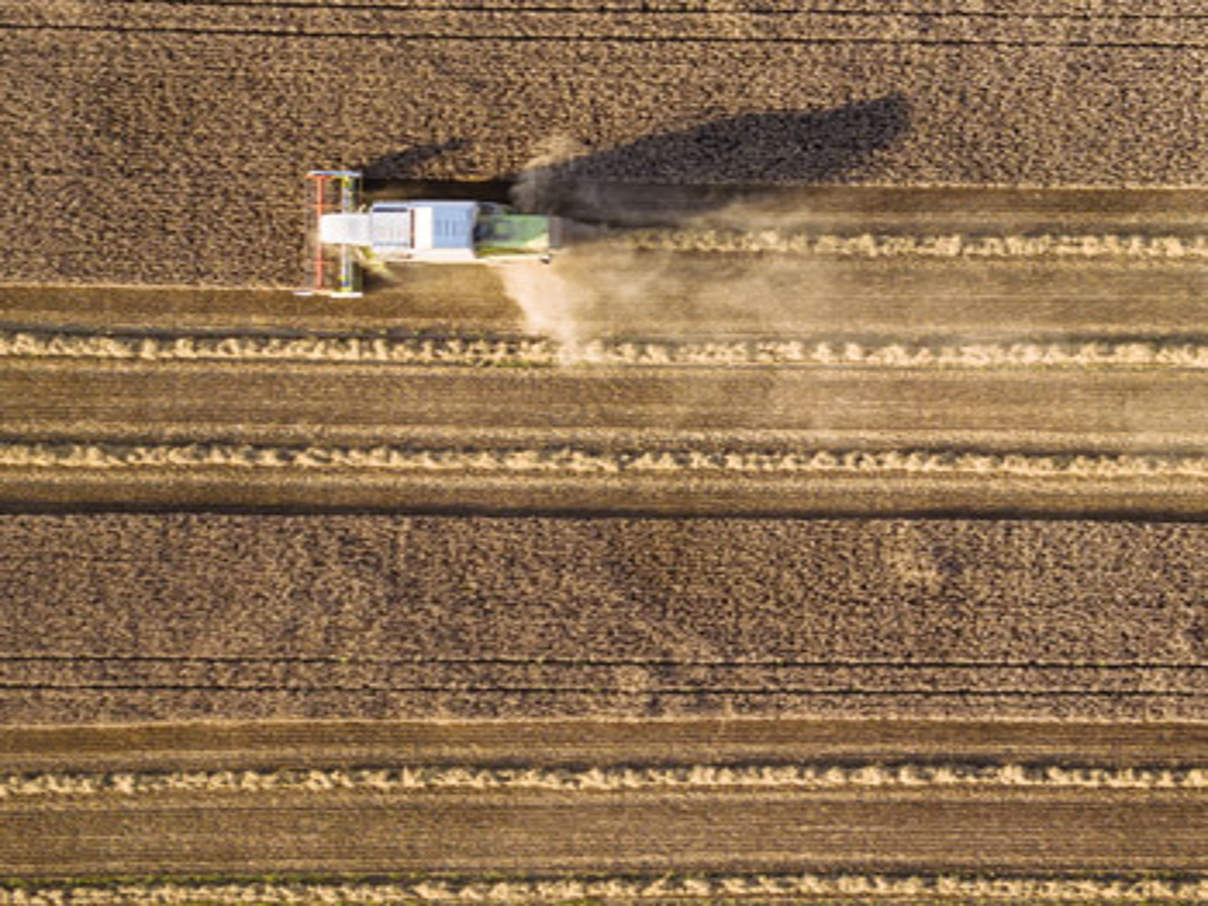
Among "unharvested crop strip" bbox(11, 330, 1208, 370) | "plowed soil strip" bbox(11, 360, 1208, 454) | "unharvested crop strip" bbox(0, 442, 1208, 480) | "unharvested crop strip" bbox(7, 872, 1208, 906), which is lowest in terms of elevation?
"unharvested crop strip" bbox(7, 872, 1208, 906)

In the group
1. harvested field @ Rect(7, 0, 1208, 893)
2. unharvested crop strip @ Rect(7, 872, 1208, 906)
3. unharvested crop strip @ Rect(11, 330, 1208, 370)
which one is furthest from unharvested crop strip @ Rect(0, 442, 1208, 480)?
unharvested crop strip @ Rect(7, 872, 1208, 906)

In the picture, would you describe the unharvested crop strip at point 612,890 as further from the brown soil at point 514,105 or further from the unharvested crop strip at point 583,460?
the brown soil at point 514,105

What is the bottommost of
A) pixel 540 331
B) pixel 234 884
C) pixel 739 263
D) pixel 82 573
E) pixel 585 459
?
pixel 234 884

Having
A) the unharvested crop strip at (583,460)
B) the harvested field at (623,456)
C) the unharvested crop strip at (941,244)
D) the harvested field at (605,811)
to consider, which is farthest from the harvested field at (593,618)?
the unharvested crop strip at (941,244)

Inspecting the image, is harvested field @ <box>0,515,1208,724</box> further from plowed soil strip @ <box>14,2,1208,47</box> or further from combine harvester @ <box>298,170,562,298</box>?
plowed soil strip @ <box>14,2,1208,47</box>

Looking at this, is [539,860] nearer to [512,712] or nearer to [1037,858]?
[512,712]

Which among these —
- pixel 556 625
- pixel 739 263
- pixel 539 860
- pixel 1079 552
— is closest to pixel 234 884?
pixel 539 860
